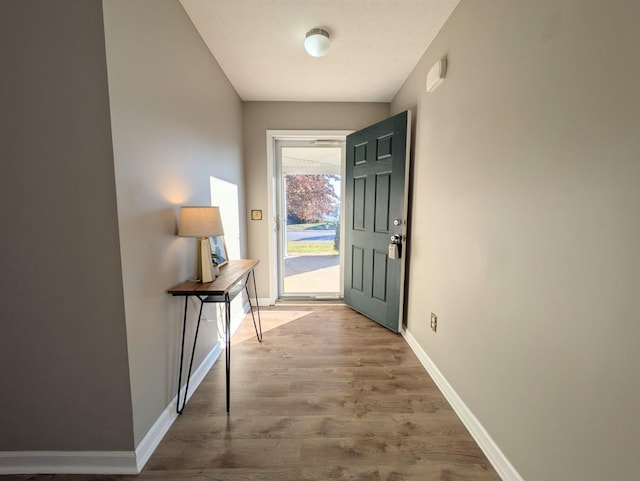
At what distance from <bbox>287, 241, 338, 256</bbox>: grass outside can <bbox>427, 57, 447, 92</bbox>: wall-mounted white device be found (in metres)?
2.18

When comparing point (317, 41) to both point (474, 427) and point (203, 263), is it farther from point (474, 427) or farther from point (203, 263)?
point (474, 427)

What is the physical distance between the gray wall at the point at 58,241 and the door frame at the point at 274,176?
212cm

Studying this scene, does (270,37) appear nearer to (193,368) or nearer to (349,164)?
(349,164)

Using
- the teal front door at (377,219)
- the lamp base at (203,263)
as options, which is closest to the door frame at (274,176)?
the teal front door at (377,219)

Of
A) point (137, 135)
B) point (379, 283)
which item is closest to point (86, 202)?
point (137, 135)

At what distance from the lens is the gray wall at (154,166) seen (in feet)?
3.73

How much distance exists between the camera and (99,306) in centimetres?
114

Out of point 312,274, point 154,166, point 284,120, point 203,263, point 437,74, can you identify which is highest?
point 284,120

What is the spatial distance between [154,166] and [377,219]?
196 cm

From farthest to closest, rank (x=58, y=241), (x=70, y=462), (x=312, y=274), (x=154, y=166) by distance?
(x=312, y=274) → (x=154, y=166) → (x=70, y=462) → (x=58, y=241)

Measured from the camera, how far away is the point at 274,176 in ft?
10.7

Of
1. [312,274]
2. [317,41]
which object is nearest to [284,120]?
[317,41]

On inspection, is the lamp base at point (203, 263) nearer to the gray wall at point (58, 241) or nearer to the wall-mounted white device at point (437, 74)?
the gray wall at point (58, 241)

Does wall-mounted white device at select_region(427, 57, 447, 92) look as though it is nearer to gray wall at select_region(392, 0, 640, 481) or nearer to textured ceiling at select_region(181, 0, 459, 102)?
A: gray wall at select_region(392, 0, 640, 481)
